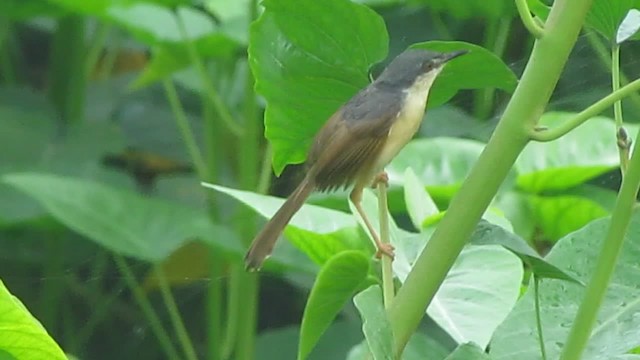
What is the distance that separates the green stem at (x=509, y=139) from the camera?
1.11 ft

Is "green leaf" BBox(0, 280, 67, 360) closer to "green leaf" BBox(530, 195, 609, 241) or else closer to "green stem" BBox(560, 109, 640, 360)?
"green stem" BBox(560, 109, 640, 360)

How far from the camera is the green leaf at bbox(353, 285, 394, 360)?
33 cm

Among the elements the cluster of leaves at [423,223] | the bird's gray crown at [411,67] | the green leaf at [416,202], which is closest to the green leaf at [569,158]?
the cluster of leaves at [423,223]

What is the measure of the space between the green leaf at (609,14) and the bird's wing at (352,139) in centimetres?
9

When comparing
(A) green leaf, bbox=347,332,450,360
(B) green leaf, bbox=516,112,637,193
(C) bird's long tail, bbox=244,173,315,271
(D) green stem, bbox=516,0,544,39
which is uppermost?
(D) green stem, bbox=516,0,544,39

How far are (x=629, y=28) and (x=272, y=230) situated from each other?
16cm

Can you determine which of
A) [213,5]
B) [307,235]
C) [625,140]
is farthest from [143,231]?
[625,140]

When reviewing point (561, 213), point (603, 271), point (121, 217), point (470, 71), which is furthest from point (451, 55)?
point (121, 217)

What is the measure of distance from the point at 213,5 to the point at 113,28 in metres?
0.48

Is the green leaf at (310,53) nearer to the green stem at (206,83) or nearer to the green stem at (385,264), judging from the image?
the green stem at (385,264)

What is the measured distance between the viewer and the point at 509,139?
340mm

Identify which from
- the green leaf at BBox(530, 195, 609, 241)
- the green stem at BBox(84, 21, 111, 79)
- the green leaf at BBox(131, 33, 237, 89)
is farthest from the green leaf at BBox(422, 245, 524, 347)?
the green stem at BBox(84, 21, 111, 79)

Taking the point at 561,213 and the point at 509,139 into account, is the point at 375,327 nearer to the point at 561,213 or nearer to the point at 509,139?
the point at 509,139

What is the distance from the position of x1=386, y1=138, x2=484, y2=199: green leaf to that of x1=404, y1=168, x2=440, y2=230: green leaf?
46cm
